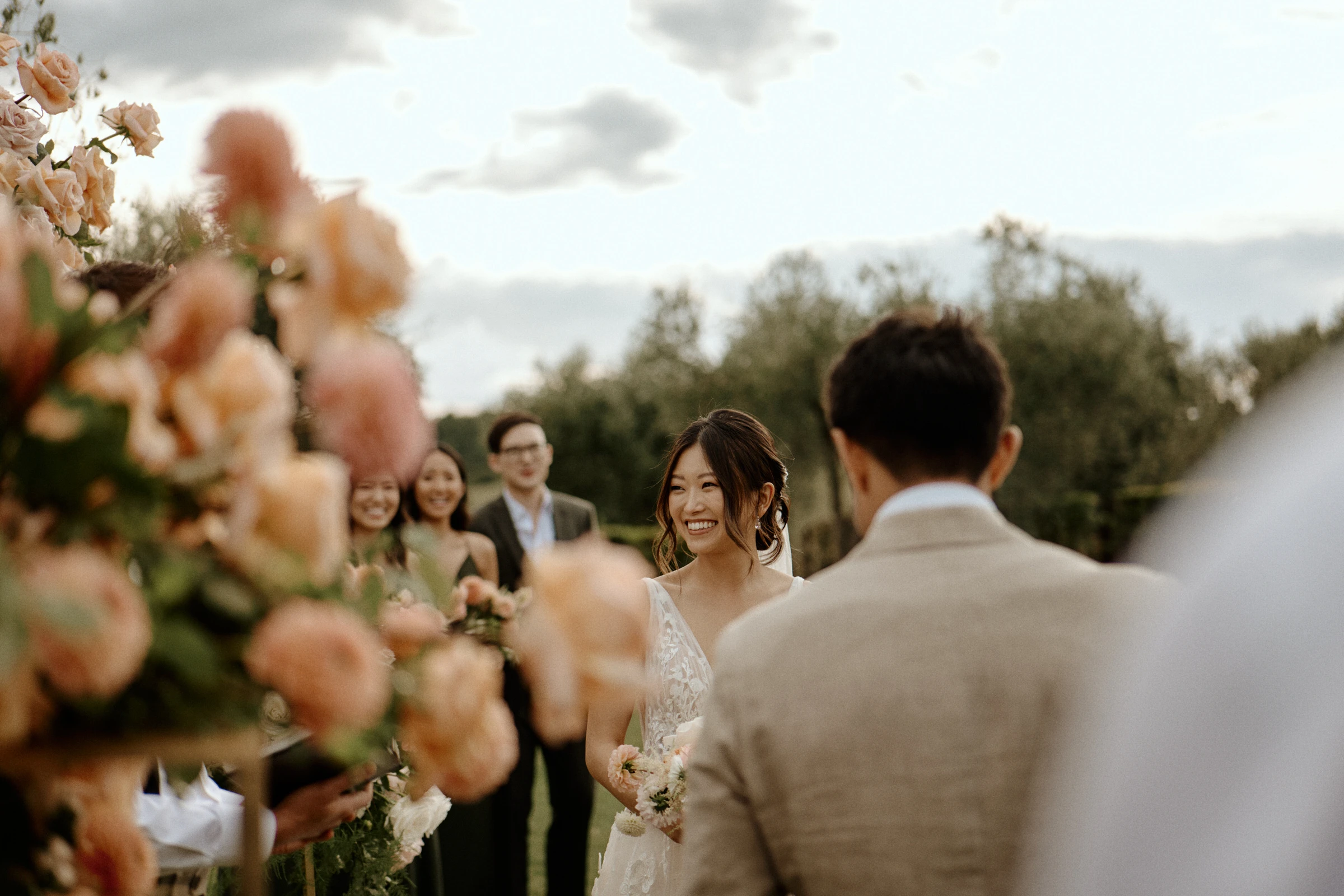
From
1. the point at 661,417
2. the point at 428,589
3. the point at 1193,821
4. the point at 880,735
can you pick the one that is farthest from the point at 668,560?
the point at 661,417

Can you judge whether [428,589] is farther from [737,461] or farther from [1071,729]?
[737,461]

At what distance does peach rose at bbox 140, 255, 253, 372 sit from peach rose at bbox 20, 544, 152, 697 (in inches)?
8.6

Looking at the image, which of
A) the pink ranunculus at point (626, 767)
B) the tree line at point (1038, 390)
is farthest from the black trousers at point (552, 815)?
the tree line at point (1038, 390)

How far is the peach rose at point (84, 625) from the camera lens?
873 mm

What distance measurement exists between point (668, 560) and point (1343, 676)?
4129 millimetres

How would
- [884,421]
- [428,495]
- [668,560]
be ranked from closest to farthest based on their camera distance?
[884,421] → [668,560] → [428,495]

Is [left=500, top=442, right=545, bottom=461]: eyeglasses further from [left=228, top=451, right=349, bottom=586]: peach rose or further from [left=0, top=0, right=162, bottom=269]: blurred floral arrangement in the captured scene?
[left=228, top=451, right=349, bottom=586]: peach rose

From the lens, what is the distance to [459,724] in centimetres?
110

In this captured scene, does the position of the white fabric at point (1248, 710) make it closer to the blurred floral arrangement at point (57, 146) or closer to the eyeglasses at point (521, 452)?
the blurred floral arrangement at point (57, 146)

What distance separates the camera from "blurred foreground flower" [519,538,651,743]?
42.1 inches

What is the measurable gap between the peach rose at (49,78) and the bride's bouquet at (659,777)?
246 centimetres

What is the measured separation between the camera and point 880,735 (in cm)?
178

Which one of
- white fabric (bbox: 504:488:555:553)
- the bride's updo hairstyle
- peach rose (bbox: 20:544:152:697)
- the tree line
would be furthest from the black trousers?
the tree line

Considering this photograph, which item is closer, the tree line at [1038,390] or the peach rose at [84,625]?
the peach rose at [84,625]
